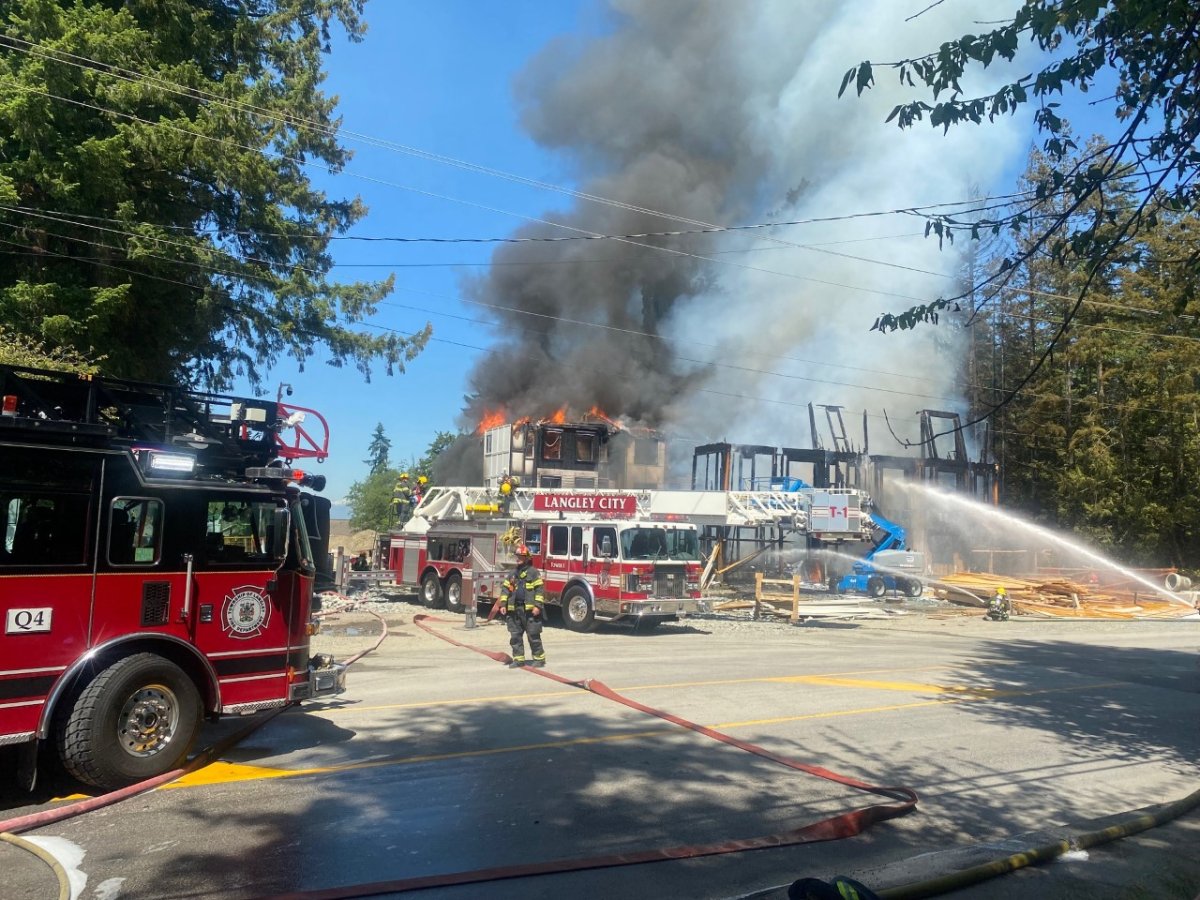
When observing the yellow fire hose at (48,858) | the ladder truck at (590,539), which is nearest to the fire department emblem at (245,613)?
the yellow fire hose at (48,858)

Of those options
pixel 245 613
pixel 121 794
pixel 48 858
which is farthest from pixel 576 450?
pixel 48 858

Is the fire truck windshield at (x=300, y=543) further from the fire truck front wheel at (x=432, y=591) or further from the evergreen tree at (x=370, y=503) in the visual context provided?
the evergreen tree at (x=370, y=503)

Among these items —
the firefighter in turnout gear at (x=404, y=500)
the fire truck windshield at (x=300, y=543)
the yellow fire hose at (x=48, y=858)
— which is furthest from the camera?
the firefighter in turnout gear at (x=404, y=500)

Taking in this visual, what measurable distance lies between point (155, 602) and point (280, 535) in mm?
974

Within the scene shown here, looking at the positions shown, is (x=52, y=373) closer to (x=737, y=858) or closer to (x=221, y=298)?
(x=737, y=858)

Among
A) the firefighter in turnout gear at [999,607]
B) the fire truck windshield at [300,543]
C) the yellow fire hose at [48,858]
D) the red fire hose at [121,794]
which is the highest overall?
the fire truck windshield at [300,543]

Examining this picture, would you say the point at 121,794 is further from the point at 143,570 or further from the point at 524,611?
the point at 524,611

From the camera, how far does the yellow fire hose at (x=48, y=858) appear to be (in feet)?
12.7

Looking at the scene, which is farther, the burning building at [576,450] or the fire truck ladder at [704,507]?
the burning building at [576,450]

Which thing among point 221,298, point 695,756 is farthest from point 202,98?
point 695,756

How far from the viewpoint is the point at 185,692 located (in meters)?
5.80

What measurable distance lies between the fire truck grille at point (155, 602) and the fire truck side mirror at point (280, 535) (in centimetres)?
80

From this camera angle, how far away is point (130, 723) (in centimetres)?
550

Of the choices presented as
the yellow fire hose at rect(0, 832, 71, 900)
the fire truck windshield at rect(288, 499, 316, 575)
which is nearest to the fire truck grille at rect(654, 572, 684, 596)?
the fire truck windshield at rect(288, 499, 316, 575)
